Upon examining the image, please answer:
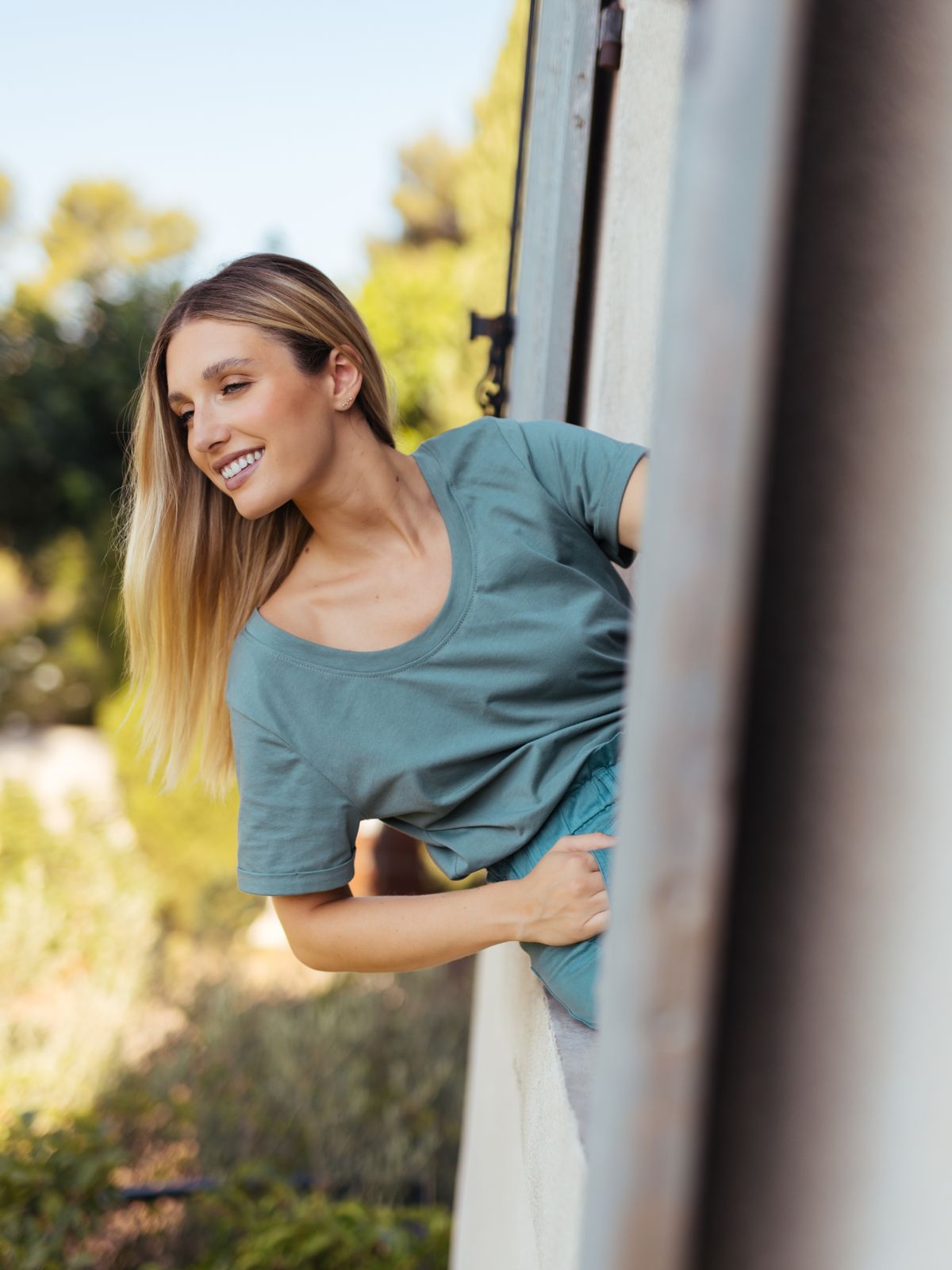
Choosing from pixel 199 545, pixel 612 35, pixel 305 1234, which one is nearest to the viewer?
pixel 199 545

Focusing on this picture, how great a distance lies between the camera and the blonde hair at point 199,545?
1.62 metres

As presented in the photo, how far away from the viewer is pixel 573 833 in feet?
4.89

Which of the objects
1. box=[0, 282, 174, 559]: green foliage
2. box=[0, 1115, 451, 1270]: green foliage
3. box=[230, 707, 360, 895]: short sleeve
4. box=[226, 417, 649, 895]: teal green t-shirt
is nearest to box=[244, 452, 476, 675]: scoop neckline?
box=[226, 417, 649, 895]: teal green t-shirt

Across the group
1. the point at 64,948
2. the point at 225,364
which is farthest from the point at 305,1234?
the point at 64,948

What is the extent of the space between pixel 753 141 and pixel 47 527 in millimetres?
10208

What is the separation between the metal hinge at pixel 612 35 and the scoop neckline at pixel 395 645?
110cm

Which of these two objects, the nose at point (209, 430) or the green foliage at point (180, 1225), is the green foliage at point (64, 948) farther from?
the nose at point (209, 430)

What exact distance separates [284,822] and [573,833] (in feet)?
1.25

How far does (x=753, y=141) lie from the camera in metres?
0.51

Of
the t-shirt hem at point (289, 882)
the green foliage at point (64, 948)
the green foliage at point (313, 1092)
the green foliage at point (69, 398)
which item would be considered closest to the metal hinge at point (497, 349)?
the t-shirt hem at point (289, 882)

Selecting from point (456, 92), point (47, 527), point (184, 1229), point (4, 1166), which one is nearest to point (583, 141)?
point (4, 1166)

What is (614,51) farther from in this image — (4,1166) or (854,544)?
(4,1166)

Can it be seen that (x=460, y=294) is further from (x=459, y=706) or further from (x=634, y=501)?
(x=459, y=706)

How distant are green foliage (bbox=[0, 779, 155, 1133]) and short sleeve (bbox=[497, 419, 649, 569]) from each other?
299 centimetres
